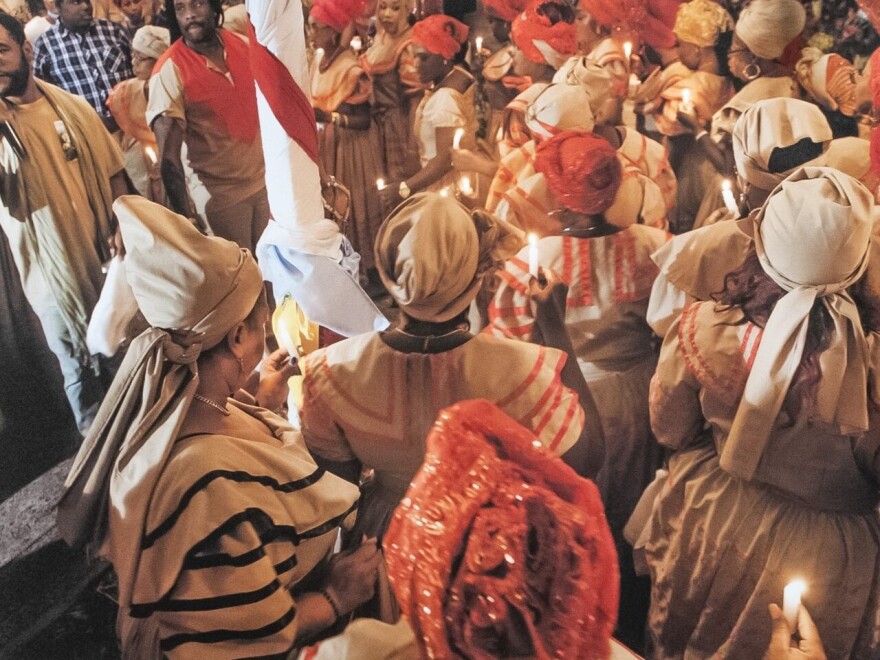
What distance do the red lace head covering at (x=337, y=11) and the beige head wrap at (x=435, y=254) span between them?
27.1 inches

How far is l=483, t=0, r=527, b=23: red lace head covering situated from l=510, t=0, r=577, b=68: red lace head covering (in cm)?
1

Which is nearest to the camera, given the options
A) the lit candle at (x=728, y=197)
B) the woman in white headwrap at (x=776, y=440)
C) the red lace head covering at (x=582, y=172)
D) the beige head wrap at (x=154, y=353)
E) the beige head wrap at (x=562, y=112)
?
the beige head wrap at (x=154, y=353)

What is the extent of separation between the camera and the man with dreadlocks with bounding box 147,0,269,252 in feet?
5.47

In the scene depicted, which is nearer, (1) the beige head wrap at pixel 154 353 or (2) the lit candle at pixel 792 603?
(1) the beige head wrap at pixel 154 353

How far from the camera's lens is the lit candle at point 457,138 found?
187 cm

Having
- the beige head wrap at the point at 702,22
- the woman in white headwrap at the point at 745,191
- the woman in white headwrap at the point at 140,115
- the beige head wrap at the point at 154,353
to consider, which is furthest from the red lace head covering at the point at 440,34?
the beige head wrap at the point at 154,353

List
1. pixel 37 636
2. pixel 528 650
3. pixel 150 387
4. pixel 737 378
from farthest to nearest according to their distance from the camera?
pixel 37 636 < pixel 737 378 < pixel 150 387 < pixel 528 650

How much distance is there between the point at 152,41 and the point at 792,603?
1708 mm

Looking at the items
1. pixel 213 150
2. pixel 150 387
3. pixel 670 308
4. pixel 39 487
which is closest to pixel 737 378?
pixel 670 308

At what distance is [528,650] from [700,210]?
102 cm

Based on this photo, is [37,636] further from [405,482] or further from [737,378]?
[737,378]

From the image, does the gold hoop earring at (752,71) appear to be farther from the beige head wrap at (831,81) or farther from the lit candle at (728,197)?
the lit candle at (728,197)

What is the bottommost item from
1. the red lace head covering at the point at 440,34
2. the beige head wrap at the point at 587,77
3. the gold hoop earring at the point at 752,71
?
the beige head wrap at the point at 587,77

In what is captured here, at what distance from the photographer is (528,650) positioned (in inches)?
38.0
